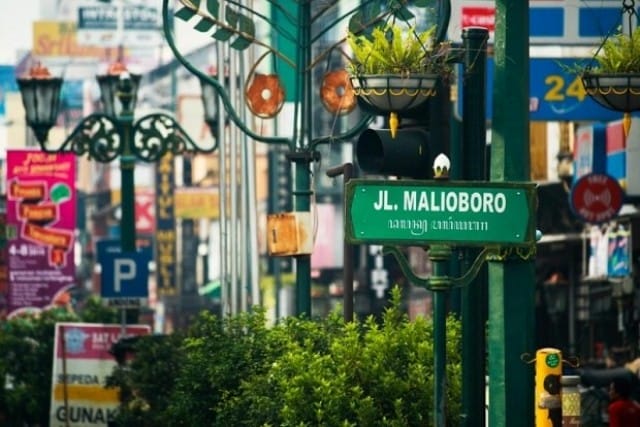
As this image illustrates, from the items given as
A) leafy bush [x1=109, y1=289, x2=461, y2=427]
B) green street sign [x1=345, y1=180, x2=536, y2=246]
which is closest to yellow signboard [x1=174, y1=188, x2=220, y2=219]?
leafy bush [x1=109, y1=289, x2=461, y2=427]

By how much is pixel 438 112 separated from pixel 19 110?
15423 centimetres

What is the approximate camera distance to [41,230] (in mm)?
45844

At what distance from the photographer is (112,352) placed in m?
26.2

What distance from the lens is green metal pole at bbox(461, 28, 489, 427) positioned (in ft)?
47.4

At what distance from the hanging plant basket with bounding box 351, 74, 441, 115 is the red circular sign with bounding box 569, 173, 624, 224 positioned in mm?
20537

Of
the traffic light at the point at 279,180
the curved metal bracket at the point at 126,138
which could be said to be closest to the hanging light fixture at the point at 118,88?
the curved metal bracket at the point at 126,138

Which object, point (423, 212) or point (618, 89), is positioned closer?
point (423, 212)

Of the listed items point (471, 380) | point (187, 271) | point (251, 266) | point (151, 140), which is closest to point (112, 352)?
point (251, 266)

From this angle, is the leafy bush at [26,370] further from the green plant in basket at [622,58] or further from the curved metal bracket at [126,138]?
the green plant in basket at [622,58]

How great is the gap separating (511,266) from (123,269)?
17.5 meters

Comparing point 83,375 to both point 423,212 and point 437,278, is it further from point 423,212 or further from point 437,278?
point 423,212

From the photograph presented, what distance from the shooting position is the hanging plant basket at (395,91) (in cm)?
1370

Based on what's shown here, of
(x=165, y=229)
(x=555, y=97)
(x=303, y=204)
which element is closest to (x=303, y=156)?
(x=303, y=204)

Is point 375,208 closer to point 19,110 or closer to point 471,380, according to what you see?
point 471,380
